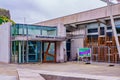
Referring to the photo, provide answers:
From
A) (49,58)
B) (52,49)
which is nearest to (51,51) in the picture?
(52,49)

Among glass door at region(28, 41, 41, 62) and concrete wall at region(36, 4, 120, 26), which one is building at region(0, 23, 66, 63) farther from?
concrete wall at region(36, 4, 120, 26)

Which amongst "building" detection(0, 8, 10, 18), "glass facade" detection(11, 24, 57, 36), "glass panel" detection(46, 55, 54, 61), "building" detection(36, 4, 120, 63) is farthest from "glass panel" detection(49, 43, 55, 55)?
"building" detection(0, 8, 10, 18)

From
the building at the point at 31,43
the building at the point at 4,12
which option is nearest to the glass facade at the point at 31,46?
the building at the point at 31,43

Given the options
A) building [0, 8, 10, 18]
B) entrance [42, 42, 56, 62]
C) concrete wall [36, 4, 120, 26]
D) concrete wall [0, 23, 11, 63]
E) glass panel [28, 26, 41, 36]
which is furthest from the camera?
building [0, 8, 10, 18]

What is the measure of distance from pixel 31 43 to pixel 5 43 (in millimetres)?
2705

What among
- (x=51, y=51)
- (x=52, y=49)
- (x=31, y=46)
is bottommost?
(x=51, y=51)

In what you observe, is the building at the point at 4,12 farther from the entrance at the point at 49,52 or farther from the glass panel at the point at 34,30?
the entrance at the point at 49,52

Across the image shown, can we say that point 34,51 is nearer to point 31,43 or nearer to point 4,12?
point 31,43

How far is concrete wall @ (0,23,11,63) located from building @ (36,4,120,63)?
6.26m

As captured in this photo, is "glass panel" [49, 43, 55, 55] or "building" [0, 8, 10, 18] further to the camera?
"building" [0, 8, 10, 18]

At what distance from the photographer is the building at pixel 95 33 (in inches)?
1101

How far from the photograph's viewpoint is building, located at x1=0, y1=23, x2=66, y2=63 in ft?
82.8

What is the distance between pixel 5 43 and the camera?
26.3 m

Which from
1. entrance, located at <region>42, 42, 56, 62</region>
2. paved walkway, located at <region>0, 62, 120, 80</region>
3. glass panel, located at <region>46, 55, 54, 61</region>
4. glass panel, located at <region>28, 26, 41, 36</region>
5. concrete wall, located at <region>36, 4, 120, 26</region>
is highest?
concrete wall, located at <region>36, 4, 120, 26</region>
